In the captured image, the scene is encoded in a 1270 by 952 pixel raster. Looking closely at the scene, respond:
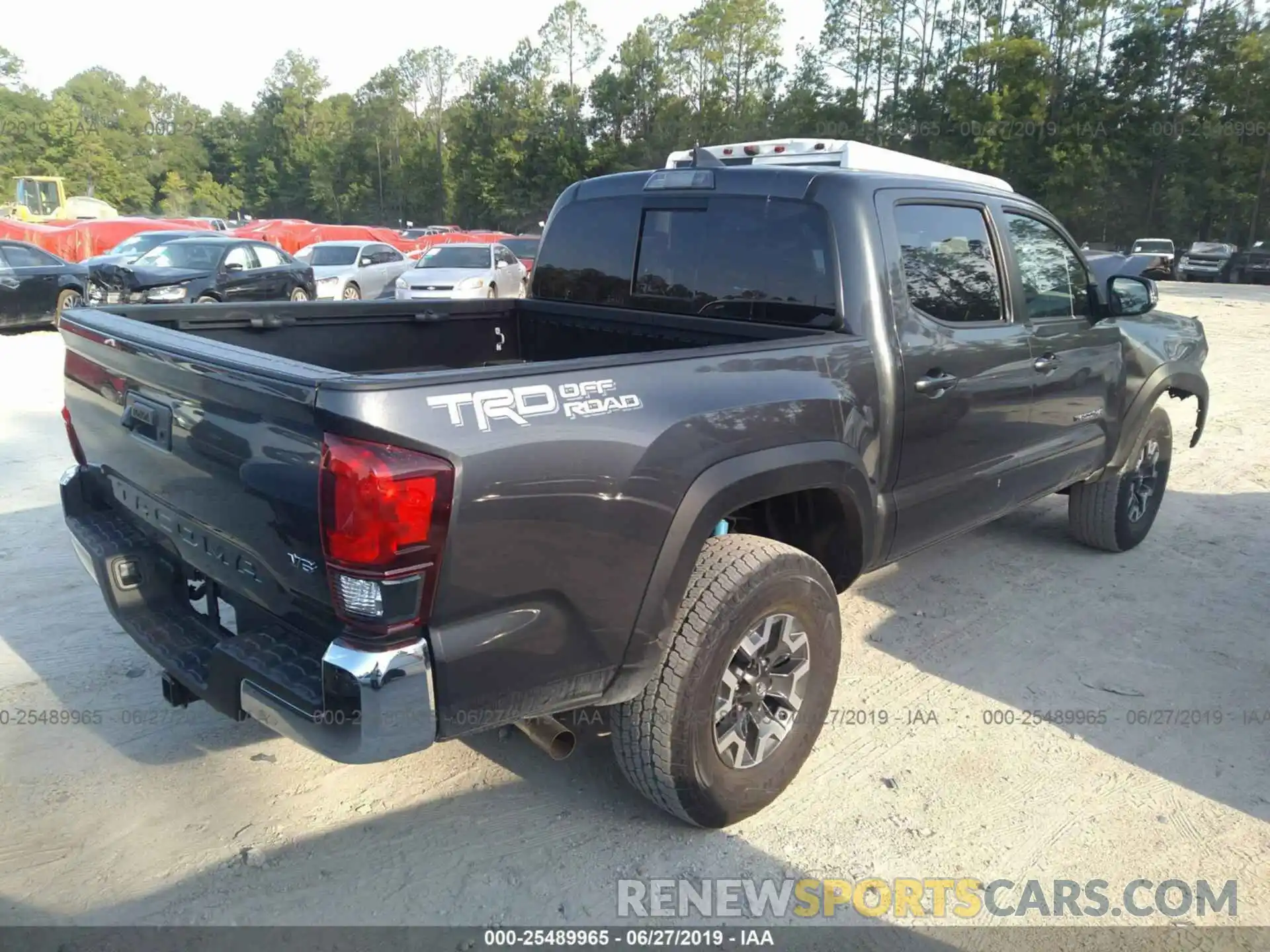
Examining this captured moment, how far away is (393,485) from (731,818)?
1.62m

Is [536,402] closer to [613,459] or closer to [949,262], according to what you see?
[613,459]

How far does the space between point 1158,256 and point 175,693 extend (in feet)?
130

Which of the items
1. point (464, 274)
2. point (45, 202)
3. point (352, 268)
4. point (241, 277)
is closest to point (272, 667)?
point (241, 277)

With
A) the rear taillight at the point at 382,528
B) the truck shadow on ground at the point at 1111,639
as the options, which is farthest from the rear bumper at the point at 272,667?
the truck shadow on ground at the point at 1111,639

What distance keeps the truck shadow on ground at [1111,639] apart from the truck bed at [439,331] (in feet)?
5.49

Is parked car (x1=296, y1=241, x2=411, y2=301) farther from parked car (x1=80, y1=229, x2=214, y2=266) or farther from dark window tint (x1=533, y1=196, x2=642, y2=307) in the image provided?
dark window tint (x1=533, y1=196, x2=642, y2=307)

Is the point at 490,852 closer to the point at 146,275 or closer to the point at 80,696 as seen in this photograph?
the point at 80,696

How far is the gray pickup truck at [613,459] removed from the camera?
6.84 ft

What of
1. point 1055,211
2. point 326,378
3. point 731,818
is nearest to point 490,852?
point 731,818

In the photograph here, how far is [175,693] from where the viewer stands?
2.87 metres

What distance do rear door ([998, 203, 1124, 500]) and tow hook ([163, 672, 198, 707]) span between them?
11.4ft

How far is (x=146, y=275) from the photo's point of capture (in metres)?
13.3

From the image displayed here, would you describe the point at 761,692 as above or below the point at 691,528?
below

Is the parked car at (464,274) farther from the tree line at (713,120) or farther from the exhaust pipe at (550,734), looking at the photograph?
the tree line at (713,120)
